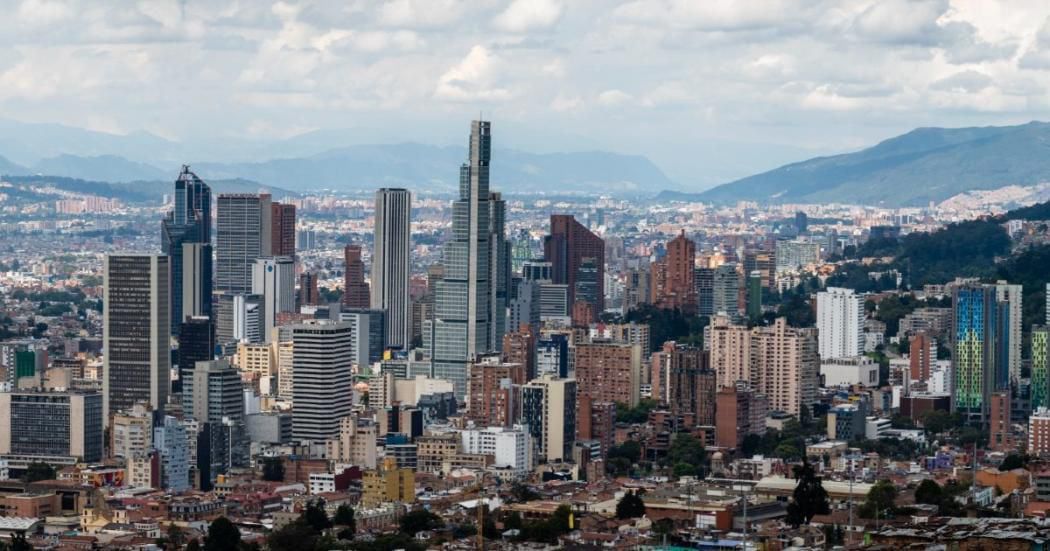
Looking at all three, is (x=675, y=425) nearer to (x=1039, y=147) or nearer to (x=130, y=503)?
(x=130, y=503)

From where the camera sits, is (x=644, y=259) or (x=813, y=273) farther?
(x=644, y=259)

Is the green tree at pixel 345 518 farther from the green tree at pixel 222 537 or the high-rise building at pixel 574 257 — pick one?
the high-rise building at pixel 574 257

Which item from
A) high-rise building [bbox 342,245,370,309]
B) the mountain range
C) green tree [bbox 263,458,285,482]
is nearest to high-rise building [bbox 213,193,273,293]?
high-rise building [bbox 342,245,370,309]

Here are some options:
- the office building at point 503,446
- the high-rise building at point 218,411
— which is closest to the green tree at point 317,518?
the high-rise building at point 218,411

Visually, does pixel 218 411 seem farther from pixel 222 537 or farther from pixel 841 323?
pixel 841 323

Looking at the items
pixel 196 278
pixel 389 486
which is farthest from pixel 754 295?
pixel 389 486

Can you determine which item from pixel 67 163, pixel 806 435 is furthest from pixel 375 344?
pixel 67 163

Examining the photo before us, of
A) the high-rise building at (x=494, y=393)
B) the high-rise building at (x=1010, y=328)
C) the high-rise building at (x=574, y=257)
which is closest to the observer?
the high-rise building at (x=494, y=393)
